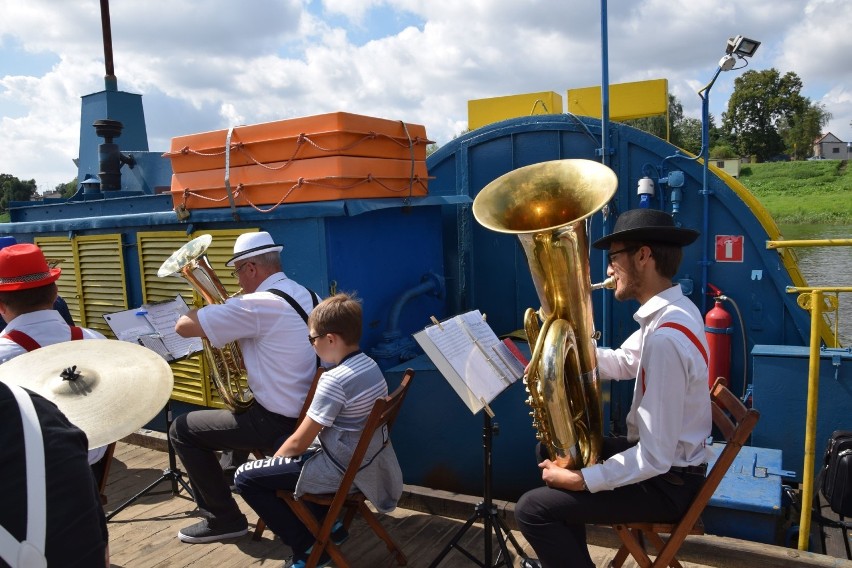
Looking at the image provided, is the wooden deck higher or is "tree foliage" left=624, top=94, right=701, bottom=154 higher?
"tree foliage" left=624, top=94, right=701, bottom=154

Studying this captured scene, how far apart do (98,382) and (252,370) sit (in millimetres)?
1559

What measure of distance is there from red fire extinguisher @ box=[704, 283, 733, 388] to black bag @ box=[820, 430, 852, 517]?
1750 millimetres

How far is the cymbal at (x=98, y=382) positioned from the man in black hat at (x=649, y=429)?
148cm

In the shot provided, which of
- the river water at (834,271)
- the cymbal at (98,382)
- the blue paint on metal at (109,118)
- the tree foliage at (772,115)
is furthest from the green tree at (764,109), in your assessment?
the cymbal at (98,382)

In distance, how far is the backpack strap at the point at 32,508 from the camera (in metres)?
1.13

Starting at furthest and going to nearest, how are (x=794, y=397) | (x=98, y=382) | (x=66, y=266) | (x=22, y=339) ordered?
(x=66, y=266), (x=794, y=397), (x=22, y=339), (x=98, y=382)

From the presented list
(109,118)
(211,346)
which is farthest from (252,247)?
(109,118)

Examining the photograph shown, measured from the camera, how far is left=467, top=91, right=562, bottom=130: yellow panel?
641cm

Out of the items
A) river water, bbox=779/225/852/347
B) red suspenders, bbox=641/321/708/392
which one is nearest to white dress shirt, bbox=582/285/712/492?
red suspenders, bbox=641/321/708/392

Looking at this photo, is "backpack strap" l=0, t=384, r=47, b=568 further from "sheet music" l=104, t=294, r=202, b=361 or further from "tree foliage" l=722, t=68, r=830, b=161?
"tree foliage" l=722, t=68, r=830, b=161

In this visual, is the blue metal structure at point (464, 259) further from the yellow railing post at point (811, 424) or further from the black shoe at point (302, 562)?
the yellow railing post at point (811, 424)

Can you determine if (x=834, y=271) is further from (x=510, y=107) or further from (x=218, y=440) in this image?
(x=218, y=440)

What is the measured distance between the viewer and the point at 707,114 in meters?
4.91

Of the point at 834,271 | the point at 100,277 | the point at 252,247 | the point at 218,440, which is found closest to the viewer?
the point at 218,440
